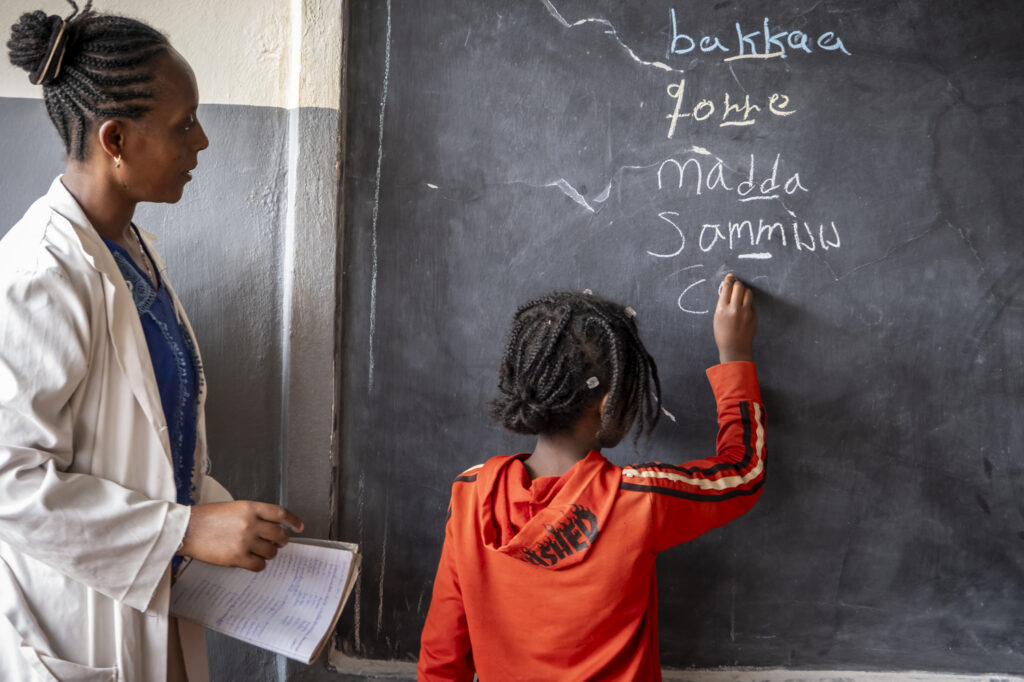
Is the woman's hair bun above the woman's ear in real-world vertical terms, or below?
above

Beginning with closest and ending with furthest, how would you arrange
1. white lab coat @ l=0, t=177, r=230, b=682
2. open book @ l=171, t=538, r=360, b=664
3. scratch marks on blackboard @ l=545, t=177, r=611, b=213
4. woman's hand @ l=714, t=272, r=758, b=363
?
white lab coat @ l=0, t=177, r=230, b=682 < open book @ l=171, t=538, r=360, b=664 < woman's hand @ l=714, t=272, r=758, b=363 < scratch marks on blackboard @ l=545, t=177, r=611, b=213

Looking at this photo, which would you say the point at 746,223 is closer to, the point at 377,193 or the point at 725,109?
the point at 725,109

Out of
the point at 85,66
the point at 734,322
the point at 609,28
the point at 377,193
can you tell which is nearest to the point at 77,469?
the point at 85,66

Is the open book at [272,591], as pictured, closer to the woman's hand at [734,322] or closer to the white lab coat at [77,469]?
the white lab coat at [77,469]

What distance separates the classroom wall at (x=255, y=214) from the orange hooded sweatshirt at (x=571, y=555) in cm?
64

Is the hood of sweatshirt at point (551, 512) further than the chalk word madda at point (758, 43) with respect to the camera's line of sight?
No

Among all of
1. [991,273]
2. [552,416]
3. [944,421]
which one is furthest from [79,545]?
[991,273]

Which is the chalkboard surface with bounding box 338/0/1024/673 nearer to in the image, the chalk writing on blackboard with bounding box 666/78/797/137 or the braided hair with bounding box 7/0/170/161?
Answer: the chalk writing on blackboard with bounding box 666/78/797/137

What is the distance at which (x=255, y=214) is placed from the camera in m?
1.81

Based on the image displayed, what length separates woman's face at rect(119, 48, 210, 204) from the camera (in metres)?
1.26

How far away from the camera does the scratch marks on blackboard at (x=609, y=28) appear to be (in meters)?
1.71

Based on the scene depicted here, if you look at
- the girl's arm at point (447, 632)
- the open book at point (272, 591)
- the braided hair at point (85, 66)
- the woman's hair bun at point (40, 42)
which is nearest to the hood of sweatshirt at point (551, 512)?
the girl's arm at point (447, 632)

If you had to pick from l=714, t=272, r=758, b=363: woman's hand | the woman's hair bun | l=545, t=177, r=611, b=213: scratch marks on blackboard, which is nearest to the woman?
the woman's hair bun

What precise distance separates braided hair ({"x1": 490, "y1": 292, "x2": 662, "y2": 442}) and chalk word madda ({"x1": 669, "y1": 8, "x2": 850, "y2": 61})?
791 millimetres
